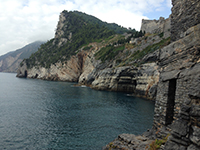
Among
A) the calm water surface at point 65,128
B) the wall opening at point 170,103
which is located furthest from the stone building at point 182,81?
the calm water surface at point 65,128

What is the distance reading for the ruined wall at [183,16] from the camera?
1119cm

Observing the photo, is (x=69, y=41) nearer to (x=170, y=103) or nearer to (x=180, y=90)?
(x=170, y=103)

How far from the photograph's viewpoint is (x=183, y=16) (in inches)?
487

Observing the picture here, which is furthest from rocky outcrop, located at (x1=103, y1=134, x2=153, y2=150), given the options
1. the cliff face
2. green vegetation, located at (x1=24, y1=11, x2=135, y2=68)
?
green vegetation, located at (x1=24, y1=11, x2=135, y2=68)

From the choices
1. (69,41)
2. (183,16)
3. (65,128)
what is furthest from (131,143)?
(69,41)

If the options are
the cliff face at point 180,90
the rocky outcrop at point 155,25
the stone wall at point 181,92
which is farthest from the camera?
the rocky outcrop at point 155,25

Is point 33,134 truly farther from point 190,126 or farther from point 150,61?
point 150,61

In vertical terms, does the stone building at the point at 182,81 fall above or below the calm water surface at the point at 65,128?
above

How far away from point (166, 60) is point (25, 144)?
758 inches

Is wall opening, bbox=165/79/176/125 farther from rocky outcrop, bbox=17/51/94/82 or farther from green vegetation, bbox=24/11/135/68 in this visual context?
green vegetation, bbox=24/11/135/68

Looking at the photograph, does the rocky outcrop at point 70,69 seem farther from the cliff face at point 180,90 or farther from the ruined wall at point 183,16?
the cliff face at point 180,90

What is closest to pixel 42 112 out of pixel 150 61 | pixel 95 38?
pixel 150 61

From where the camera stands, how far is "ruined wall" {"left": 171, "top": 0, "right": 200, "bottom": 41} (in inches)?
440

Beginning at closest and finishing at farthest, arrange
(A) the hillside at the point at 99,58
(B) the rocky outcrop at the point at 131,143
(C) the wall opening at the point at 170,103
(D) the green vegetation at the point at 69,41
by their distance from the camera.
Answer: (B) the rocky outcrop at the point at 131,143, (C) the wall opening at the point at 170,103, (A) the hillside at the point at 99,58, (D) the green vegetation at the point at 69,41
